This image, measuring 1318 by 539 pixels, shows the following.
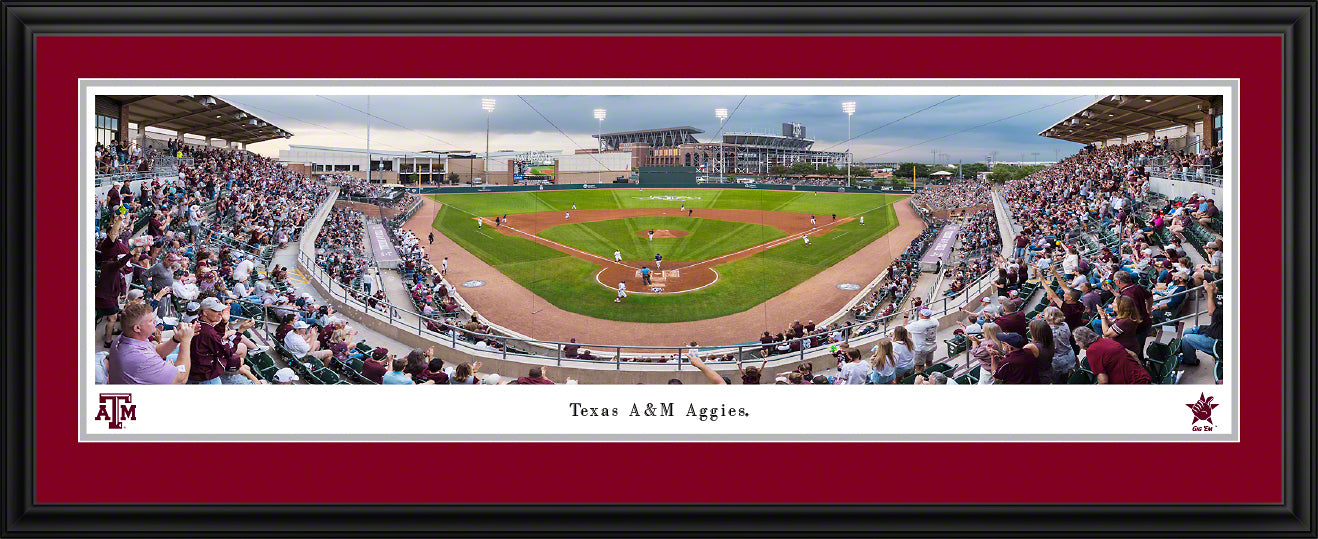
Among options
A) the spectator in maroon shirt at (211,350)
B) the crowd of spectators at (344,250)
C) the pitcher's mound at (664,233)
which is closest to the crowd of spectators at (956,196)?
the pitcher's mound at (664,233)

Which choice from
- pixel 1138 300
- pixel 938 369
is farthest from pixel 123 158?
pixel 1138 300

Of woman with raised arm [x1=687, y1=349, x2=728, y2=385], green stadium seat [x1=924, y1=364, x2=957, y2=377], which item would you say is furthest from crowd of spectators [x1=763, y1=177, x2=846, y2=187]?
woman with raised arm [x1=687, y1=349, x2=728, y2=385]

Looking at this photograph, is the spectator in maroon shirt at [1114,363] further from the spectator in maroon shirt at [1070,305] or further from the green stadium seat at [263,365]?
the green stadium seat at [263,365]

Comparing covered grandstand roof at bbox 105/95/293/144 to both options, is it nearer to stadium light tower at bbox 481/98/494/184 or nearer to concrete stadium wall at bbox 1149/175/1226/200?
stadium light tower at bbox 481/98/494/184

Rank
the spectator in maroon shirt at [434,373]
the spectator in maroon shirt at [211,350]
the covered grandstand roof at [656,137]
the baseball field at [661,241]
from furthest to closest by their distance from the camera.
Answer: the baseball field at [661,241], the covered grandstand roof at [656,137], the spectator in maroon shirt at [434,373], the spectator in maroon shirt at [211,350]

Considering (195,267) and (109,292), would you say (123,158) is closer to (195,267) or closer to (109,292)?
(195,267)
